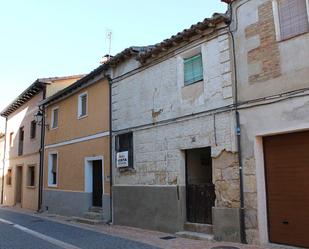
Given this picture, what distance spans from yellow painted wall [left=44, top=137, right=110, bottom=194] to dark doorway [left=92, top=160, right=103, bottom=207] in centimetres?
48

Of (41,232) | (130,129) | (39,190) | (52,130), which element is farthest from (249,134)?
(39,190)

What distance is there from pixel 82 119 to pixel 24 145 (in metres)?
8.33

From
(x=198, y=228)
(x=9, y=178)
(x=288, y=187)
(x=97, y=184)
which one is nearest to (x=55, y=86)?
(x=97, y=184)

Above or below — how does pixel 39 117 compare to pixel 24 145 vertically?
above

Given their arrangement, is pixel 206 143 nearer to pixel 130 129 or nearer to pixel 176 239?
A: pixel 176 239

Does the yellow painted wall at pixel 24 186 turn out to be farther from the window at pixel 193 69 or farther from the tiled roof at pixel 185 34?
the window at pixel 193 69

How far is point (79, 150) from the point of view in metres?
15.8

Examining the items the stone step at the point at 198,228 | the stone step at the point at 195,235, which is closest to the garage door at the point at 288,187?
the stone step at the point at 195,235

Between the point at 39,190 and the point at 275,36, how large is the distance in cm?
1515

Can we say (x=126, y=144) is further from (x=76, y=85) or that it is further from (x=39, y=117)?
(x=39, y=117)

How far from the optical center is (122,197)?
1249 cm

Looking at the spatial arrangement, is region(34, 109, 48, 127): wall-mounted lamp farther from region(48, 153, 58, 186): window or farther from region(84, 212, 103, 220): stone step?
region(84, 212, 103, 220): stone step

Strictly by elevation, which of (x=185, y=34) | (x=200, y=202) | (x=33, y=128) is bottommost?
(x=200, y=202)

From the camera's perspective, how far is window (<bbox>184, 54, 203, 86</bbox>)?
32.8 feet
